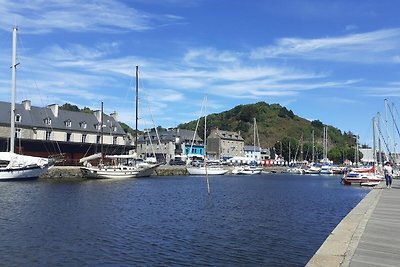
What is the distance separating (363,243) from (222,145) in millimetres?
145269

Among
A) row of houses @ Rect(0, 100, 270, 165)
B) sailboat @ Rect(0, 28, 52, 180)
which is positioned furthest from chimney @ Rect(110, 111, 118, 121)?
sailboat @ Rect(0, 28, 52, 180)

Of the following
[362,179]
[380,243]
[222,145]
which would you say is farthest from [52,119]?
[380,243]

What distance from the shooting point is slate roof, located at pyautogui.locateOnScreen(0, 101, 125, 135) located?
3088 inches

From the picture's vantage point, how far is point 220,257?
49.8 ft

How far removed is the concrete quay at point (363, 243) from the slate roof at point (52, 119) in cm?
7273

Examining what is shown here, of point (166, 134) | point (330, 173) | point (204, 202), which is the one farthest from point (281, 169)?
point (204, 202)

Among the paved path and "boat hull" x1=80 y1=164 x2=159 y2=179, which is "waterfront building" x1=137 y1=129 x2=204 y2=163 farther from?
the paved path

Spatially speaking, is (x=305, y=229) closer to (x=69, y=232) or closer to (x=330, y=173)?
(x=69, y=232)

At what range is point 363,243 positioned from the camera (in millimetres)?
11789

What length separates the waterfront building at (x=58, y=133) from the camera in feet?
249

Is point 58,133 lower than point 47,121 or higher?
lower

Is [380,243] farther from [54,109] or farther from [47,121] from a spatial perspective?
[54,109]

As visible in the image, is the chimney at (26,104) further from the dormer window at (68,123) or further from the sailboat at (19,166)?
the sailboat at (19,166)

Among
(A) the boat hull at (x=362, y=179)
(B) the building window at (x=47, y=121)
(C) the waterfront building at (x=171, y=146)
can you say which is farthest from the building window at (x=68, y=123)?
(A) the boat hull at (x=362, y=179)
